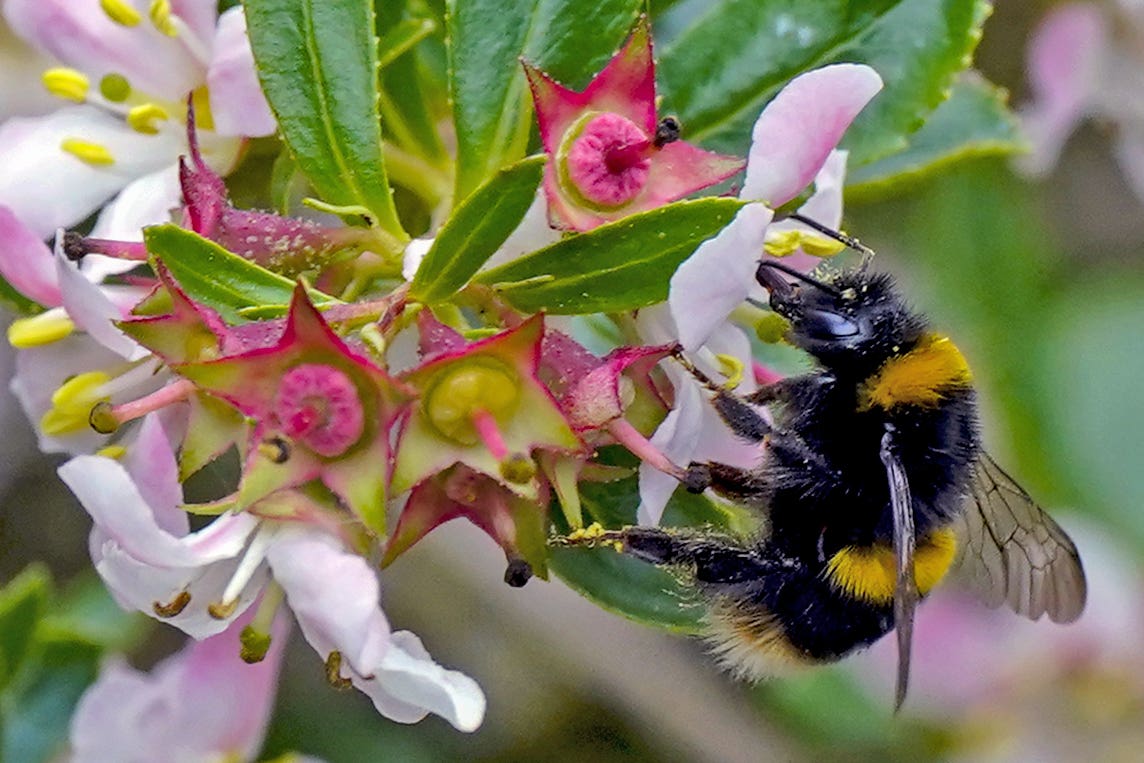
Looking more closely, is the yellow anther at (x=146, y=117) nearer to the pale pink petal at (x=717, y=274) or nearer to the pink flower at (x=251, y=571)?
the pink flower at (x=251, y=571)

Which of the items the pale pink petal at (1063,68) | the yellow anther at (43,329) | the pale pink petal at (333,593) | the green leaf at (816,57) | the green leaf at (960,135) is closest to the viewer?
the pale pink petal at (333,593)

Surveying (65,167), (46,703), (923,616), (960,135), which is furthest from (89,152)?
(923,616)

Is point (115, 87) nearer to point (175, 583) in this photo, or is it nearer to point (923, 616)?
point (175, 583)

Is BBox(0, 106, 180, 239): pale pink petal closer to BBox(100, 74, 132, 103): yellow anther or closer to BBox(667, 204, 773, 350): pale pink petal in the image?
BBox(100, 74, 132, 103): yellow anther

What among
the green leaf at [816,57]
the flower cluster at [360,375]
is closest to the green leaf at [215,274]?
the flower cluster at [360,375]

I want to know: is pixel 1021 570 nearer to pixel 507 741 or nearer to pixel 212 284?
pixel 212 284

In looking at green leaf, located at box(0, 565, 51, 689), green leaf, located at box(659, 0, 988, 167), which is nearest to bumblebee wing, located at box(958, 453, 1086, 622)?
green leaf, located at box(659, 0, 988, 167)
